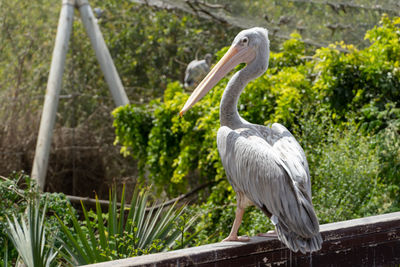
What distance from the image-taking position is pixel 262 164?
9.19ft

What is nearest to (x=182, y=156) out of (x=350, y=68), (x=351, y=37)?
A: (x=350, y=68)

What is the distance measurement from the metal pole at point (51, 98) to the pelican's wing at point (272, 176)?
4.32m

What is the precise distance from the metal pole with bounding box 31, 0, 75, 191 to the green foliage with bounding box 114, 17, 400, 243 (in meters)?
0.88

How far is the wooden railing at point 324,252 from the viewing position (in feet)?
8.80

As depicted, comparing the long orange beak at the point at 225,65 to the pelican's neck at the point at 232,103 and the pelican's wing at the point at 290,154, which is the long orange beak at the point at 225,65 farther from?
the pelican's wing at the point at 290,154

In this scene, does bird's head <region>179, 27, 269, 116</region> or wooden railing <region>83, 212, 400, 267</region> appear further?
bird's head <region>179, 27, 269, 116</region>

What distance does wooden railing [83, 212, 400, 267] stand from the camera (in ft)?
8.80

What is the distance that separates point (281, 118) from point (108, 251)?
9.40 ft

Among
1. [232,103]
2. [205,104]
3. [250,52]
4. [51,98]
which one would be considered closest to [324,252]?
[232,103]

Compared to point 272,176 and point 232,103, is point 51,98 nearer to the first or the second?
point 232,103

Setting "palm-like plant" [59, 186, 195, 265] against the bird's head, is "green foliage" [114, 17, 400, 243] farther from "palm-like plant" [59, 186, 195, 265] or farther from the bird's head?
the bird's head

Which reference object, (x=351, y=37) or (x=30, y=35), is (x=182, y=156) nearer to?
(x=351, y=37)

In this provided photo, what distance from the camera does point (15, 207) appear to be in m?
4.52

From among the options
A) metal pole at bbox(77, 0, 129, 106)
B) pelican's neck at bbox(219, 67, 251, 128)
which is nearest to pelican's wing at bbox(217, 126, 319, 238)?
pelican's neck at bbox(219, 67, 251, 128)
